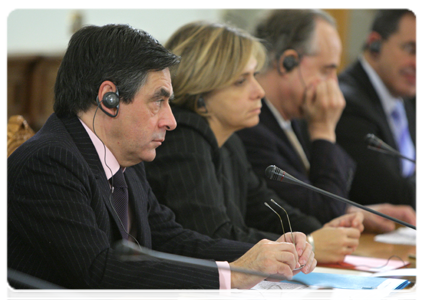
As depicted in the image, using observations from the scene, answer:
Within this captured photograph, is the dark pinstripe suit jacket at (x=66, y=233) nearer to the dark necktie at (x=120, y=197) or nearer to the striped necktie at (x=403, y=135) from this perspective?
the dark necktie at (x=120, y=197)

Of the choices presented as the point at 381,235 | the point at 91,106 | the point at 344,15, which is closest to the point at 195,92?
the point at 91,106

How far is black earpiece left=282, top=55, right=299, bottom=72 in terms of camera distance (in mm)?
2143

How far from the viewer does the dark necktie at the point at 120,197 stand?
3.85 ft

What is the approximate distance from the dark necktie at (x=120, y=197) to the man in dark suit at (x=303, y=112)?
0.79 m

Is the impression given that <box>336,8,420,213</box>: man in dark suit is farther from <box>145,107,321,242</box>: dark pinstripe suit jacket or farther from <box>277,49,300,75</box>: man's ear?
<box>145,107,321,242</box>: dark pinstripe suit jacket

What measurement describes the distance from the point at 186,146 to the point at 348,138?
119cm

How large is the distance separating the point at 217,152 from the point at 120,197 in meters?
0.45

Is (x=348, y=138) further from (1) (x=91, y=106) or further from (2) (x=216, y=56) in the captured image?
(1) (x=91, y=106)

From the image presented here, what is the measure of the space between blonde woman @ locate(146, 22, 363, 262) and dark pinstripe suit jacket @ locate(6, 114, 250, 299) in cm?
39

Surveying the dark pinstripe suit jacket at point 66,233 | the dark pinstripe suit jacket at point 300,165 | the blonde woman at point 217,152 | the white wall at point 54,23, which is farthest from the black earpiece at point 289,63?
the white wall at point 54,23

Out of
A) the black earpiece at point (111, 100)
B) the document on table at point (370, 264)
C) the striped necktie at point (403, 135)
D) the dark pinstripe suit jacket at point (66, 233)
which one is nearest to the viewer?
the dark pinstripe suit jacket at point (66, 233)

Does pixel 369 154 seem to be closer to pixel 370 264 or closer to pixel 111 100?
pixel 370 264

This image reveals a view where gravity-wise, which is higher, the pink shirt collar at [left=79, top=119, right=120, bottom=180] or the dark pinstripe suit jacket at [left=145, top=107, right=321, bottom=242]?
the pink shirt collar at [left=79, top=119, right=120, bottom=180]

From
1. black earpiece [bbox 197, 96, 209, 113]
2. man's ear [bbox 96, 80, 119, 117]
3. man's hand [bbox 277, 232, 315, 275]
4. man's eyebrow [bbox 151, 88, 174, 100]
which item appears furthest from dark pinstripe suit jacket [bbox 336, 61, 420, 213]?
man's ear [bbox 96, 80, 119, 117]
